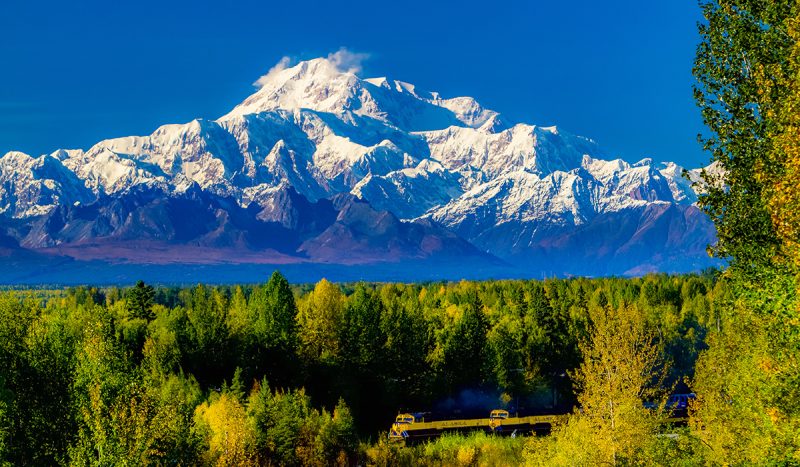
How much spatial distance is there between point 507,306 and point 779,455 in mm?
146594

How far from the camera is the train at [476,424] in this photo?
4609 inches

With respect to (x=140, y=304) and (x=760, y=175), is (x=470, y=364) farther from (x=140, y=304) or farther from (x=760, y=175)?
(x=760, y=175)

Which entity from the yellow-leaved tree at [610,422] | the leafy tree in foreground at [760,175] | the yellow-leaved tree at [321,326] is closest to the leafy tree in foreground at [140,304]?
the yellow-leaved tree at [321,326]

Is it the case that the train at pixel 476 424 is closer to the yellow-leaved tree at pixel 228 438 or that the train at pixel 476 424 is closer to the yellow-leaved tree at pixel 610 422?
the yellow-leaved tree at pixel 228 438

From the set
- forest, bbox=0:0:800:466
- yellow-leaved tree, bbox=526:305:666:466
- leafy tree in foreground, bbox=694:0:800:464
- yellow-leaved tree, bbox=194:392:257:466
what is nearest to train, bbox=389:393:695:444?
forest, bbox=0:0:800:466

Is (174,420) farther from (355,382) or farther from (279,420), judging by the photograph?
(355,382)

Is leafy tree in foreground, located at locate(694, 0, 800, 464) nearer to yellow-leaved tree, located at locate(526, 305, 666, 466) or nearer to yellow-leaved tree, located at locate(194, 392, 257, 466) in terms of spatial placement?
yellow-leaved tree, located at locate(526, 305, 666, 466)

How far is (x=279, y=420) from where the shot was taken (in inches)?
3191

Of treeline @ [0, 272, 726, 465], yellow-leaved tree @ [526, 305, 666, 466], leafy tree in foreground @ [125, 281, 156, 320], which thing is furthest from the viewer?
leafy tree in foreground @ [125, 281, 156, 320]

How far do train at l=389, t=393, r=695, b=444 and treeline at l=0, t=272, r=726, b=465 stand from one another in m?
2.72

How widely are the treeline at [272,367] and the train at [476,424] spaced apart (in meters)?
2.72

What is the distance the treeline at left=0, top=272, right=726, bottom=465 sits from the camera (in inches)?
1896

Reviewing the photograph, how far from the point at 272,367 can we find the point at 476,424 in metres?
32.4

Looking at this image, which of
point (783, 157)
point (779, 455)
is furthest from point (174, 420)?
point (783, 157)
